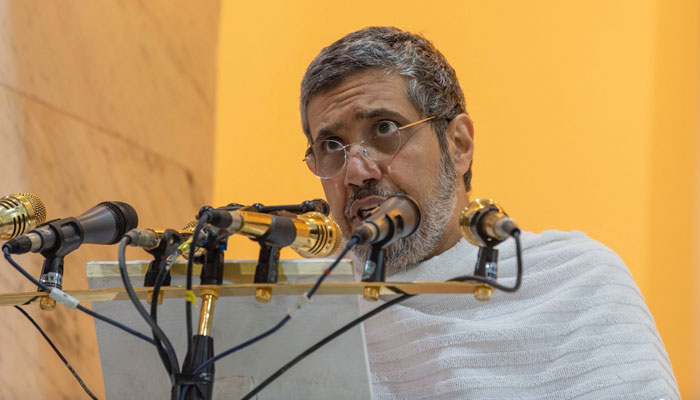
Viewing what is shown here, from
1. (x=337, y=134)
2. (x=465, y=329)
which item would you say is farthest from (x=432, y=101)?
(x=465, y=329)

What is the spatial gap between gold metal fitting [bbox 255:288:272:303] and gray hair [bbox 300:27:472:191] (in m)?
1.14

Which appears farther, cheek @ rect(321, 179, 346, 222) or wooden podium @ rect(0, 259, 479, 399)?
cheek @ rect(321, 179, 346, 222)

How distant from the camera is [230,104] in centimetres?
394

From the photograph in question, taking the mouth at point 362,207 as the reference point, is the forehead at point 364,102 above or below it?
above

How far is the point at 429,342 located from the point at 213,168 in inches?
83.9

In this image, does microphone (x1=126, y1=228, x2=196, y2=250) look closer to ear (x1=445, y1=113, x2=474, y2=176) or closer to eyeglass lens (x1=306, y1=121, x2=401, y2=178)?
eyeglass lens (x1=306, y1=121, x2=401, y2=178)

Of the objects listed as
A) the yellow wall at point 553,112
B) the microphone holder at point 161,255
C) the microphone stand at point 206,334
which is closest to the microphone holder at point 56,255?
the microphone holder at point 161,255

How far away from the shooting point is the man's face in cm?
226

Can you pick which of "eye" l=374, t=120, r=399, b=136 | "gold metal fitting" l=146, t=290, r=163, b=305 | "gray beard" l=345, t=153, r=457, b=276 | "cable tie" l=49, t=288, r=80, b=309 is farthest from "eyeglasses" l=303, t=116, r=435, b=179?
"cable tie" l=49, t=288, r=80, b=309

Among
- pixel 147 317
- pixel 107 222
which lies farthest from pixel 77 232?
pixel 147 317

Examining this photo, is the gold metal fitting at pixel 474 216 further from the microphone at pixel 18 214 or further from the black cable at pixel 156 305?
the microphone at pixel 18 214

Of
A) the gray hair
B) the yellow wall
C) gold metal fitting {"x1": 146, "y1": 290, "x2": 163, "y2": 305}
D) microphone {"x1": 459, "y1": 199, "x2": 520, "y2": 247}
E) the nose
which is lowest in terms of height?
gold metal fitting {"x1": 146, "y1": 290, "x2": 163, "y2": 305}

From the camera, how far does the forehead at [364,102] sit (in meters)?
2.34

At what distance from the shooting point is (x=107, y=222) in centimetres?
148
